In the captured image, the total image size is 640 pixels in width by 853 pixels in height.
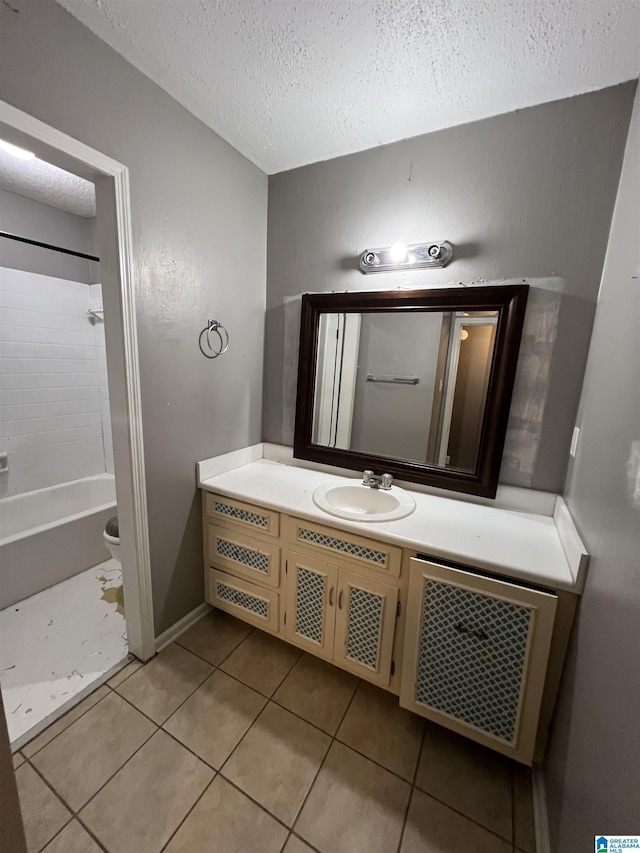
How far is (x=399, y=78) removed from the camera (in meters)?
1.17

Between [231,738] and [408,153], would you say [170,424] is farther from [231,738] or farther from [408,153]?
[408,153]

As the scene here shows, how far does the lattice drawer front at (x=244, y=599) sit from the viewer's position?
1571 millimetres

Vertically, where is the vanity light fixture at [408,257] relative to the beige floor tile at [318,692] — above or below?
above

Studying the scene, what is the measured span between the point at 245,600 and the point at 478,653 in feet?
3.41

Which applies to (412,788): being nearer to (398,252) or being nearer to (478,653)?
(478,653)

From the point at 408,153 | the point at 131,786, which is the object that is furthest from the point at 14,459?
A: the point at 408,153

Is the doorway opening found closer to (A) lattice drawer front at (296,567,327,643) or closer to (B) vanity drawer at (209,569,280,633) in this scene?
(B) vanity drawer at (209,569,280,633)

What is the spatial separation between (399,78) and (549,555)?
1742 millimetres

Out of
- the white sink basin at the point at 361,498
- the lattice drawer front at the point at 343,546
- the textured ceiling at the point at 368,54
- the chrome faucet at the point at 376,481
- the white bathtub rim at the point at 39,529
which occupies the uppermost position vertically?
the textured ceiling at the point at 368,54

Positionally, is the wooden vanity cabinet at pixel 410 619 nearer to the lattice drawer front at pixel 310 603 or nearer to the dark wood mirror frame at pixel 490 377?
the lattice drawer front at pixel 310 603

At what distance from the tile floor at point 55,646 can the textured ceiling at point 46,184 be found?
2247mm

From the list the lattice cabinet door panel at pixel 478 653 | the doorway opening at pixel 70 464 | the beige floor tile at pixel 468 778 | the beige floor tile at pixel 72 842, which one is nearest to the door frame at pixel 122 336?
the doorway opening at pixel 70 464

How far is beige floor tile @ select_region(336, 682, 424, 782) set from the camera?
1188 millimetres

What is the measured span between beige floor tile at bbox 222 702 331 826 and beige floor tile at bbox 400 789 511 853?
0.33 m
